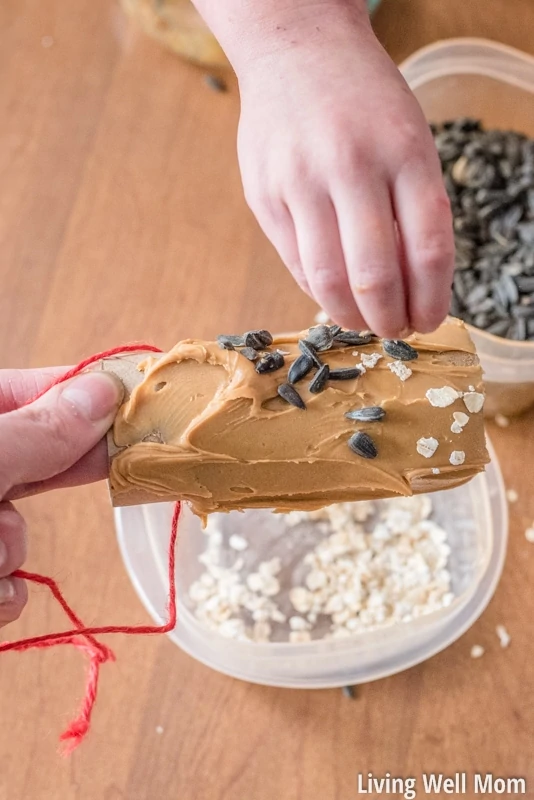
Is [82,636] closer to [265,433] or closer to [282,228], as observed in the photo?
[265,433]

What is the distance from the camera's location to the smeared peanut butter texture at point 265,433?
0.59 metres

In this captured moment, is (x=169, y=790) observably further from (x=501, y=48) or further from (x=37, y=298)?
(x=501, y=48)

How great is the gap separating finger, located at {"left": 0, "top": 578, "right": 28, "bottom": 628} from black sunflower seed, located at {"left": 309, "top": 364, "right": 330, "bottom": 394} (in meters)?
0.31

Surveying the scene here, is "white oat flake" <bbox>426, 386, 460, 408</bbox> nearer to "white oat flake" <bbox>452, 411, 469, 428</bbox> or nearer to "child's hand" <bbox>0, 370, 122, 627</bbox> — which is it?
"white oat flake" <bbox>452, 411, 469, 428</bbox>

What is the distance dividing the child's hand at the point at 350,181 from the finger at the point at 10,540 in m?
0.31

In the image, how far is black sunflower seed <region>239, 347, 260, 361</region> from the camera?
0.63 meters

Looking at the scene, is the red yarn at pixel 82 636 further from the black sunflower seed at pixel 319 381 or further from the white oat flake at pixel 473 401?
the white oat flake at pixel 473 401

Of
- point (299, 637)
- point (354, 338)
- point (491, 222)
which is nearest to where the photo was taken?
point (354, 338)

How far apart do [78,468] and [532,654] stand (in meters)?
0.60

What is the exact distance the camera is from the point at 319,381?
61 centimetres

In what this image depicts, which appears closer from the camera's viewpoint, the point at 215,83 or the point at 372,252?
the point at 372,252

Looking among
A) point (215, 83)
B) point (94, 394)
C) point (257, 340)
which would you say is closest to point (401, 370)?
point (257, 340)

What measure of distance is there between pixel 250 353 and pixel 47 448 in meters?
0.18

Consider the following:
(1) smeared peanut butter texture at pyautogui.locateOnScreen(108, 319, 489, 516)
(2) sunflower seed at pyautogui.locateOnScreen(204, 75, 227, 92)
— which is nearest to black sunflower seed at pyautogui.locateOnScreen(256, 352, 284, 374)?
(1) smeared peanut butter texture at pyautogui.locateOnScreen(108, 319, 489, 516)
